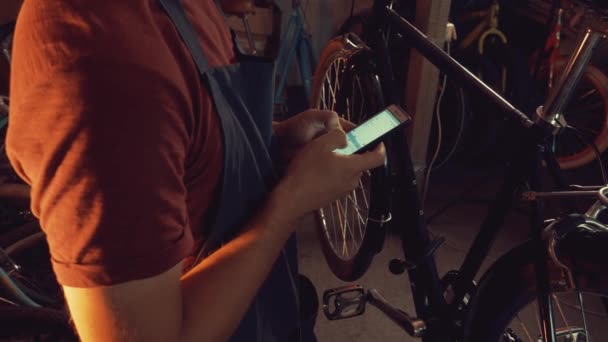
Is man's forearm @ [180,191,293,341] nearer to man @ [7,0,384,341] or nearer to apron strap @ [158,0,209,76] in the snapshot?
man @ [7,0,384,341]

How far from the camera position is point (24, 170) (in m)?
0.40

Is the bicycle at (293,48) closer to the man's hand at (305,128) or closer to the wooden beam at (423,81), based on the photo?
the wooden beam at (423,81)

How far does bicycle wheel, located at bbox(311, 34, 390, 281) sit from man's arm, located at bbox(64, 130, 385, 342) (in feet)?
1.55

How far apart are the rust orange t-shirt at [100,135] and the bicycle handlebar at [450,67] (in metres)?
0.79

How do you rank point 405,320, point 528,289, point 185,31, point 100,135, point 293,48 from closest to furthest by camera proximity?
point 100,135
point 185,31
point 528,289
point 405,320
point 293,48

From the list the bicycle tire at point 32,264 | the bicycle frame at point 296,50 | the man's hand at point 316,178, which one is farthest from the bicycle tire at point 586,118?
the bicycle tire at point 32,264

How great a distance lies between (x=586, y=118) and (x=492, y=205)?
2594mm

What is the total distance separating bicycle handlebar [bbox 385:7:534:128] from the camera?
0.91 m

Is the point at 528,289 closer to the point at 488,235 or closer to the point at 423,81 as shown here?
the point at 488,235

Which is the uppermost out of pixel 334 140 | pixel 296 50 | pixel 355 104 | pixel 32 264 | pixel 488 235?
pixel 334 140

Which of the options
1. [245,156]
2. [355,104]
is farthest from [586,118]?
[245,156]

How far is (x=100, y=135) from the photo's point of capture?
0.34m

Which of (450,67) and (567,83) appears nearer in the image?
(567,83)

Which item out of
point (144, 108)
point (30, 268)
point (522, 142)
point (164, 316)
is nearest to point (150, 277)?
point (164, 316)
